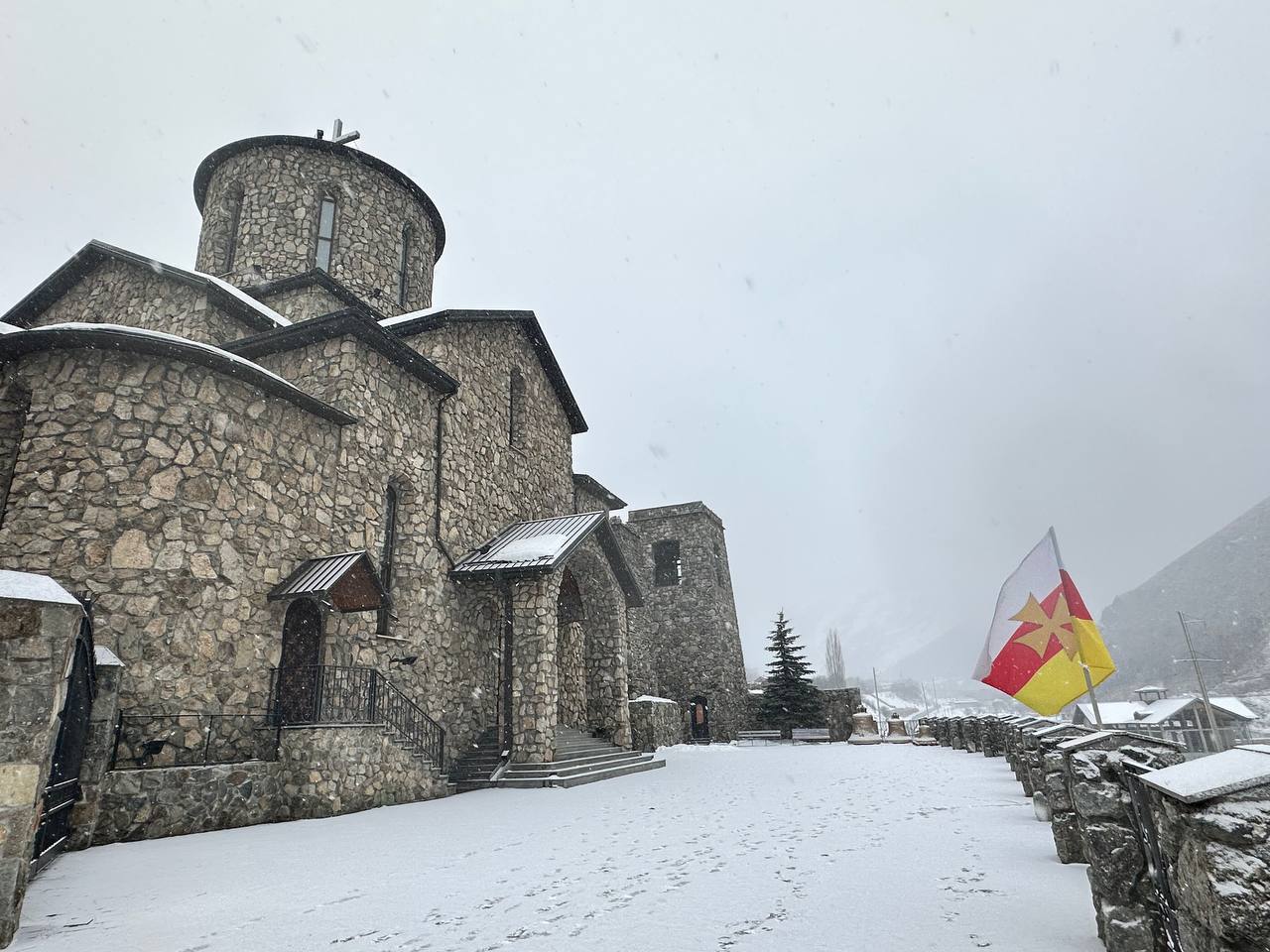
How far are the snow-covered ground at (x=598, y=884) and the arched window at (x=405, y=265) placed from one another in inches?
525

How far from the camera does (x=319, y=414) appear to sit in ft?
34.3

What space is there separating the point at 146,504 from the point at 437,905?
6.55 metres

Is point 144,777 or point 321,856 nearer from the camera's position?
point 321,856

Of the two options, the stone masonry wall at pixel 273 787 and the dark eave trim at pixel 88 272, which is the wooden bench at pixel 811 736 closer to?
the stone masonry wall at pixel 273 787

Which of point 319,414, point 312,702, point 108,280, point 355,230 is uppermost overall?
point 355,230

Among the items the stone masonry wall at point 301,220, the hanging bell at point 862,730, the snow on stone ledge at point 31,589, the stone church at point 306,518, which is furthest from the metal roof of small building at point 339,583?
the hanging bell at point 862,730

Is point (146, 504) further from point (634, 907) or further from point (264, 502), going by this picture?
point (634, 907)

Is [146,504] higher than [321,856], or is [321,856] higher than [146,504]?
[146,504]

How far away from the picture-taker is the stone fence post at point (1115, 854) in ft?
8.92

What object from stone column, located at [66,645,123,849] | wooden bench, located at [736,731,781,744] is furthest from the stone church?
wooden bench, located at [736,731,781,744]

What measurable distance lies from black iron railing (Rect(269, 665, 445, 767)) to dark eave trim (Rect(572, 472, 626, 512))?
1070 centimetres

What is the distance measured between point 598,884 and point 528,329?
14.2m

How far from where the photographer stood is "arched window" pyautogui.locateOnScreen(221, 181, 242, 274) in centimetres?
1596

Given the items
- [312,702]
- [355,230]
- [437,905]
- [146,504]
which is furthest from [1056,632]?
[355,230]
